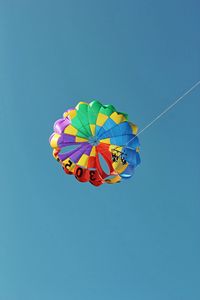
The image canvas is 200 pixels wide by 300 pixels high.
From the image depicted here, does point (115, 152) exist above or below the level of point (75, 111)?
below

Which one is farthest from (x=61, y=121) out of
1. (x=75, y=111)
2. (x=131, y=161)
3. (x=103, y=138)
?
(x=131, y=161)

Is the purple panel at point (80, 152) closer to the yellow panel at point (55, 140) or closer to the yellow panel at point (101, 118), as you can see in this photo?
the yellow panel at point (55, 140)

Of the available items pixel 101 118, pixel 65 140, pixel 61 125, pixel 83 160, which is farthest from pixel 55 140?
pixel 101 118

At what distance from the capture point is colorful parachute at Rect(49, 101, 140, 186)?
1432 cm

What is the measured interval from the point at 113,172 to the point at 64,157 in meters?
1.73

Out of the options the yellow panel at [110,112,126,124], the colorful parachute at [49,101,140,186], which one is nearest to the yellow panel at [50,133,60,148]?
the colorful parachute at [49,101,140,186]

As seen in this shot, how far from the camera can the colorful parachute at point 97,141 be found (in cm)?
1432

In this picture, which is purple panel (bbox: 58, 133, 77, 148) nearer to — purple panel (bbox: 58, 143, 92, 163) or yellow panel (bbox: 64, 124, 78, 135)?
yellow panel (bbox: 64, 124, 78, 135)

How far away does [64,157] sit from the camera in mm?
15008

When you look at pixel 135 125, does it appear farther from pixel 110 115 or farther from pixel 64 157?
pixel 64 157

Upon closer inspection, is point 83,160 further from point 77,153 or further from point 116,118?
point 116,118

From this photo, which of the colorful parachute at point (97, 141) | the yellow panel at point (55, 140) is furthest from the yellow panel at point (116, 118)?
the yellow panel at point (55, 140)

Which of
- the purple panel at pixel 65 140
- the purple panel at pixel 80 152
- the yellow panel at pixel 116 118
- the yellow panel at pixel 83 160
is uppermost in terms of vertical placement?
the yellow panel at pixel 116 118

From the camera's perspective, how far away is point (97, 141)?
14555 millimetres
